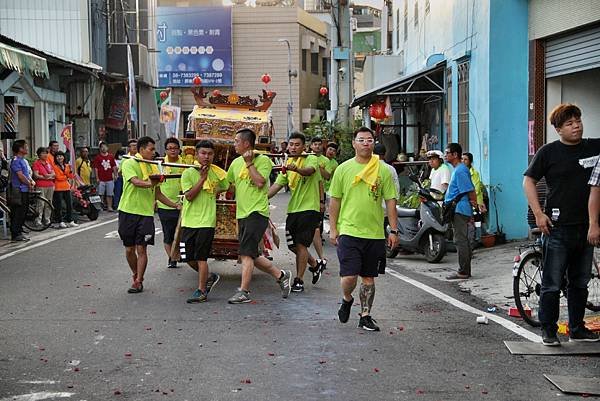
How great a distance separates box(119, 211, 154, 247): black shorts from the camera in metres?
11.1

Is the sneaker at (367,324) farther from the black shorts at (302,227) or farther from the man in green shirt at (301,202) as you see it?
the black shorts at (302,227)

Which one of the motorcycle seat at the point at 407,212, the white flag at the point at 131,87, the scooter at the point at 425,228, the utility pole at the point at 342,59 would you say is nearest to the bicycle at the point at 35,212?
the motorcycle seat at the point at 407,212

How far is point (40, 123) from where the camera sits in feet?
90.5

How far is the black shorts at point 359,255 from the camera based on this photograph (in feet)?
28.2

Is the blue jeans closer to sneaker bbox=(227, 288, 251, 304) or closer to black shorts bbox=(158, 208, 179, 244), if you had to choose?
sneaker bbox=(227, 288, 251, 304)

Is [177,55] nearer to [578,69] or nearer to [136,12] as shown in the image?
[136,12]

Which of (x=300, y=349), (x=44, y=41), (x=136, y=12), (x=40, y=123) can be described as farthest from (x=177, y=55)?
(x=300, y=349)

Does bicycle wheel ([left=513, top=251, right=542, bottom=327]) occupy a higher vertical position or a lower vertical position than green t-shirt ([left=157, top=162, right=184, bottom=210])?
lower

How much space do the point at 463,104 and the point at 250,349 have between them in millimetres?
12173

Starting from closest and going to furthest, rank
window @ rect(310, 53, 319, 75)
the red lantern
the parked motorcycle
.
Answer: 1. the parked motorcycle
2. the red lantern
3. window @ rect(310, 53, 319, 75)

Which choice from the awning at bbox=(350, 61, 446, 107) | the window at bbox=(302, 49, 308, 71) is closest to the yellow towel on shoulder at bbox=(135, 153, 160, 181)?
the awning at bbox=(350, 61, 446, 107)

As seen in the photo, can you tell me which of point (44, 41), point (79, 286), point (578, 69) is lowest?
point (79, 286)

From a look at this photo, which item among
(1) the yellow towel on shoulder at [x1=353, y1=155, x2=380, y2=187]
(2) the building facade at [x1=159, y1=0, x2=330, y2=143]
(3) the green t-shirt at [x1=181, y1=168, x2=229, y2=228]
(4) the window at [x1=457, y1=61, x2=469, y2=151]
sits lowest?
A: (3) the green t-shirt at [x1=181, y1=168, x2=229, y2=228]

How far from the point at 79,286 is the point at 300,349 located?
4.71 metres
